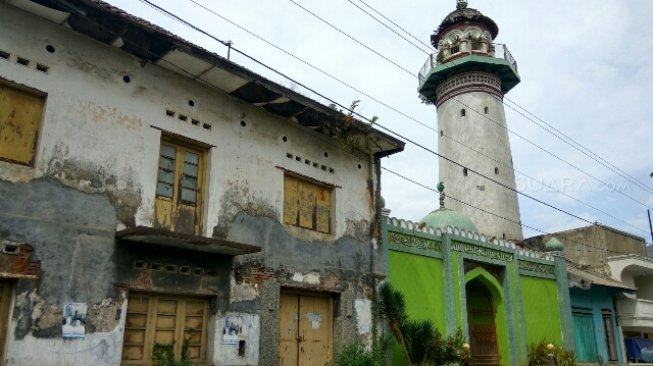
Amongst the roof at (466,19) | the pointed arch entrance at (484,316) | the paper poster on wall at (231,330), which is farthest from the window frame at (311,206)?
the roof at (466,19)

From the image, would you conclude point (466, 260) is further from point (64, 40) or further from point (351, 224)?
point (64, 40)

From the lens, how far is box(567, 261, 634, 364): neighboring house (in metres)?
18.4

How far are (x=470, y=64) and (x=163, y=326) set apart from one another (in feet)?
62.3

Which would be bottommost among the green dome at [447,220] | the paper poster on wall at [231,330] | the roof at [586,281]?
the paper poster on wall at [231,330]

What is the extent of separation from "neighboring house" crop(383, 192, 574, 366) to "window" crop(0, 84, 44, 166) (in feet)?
24.3

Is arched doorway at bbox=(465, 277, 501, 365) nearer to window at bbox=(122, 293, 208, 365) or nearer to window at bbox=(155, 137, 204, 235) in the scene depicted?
window at bbox=(122, 293, 208, 365)

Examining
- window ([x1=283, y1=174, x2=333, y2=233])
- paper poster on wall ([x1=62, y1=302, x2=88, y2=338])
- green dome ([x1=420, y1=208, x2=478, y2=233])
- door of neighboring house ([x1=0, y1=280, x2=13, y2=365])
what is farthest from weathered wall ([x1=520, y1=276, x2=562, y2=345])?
door of neighboring house ([x1=0, y1=280, x2=13, y2=365])

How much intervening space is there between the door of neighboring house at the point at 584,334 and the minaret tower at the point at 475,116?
408 centimetres

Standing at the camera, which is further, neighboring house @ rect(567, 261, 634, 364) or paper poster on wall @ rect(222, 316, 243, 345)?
neighboring house @ rect(567, 261, 634, 364)

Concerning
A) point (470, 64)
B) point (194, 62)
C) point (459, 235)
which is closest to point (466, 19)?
point (470, 64)

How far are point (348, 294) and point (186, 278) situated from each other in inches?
145

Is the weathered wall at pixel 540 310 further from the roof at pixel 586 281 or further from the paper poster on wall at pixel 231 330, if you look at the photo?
the paper poster on wall at pixel 231 330

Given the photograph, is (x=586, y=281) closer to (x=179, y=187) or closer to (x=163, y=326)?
(x=179, y=187)

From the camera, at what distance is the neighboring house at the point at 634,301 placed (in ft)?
66.7
